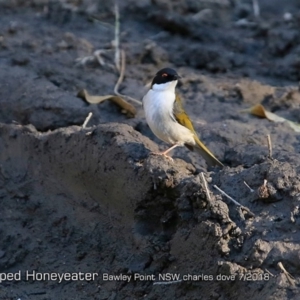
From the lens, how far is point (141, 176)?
22.9ft

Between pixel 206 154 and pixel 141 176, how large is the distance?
1.25 meters

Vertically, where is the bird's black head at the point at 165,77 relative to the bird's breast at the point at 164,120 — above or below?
above

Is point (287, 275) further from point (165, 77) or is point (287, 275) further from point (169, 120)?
point (165, 77)

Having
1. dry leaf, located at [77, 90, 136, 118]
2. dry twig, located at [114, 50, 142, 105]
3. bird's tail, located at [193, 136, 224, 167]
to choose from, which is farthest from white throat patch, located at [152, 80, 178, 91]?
dry twig, located at [114, 50, 142, 105]

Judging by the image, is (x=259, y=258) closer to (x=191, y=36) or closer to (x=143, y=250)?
(x=143, y=250)

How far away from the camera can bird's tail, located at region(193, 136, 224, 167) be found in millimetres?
7953

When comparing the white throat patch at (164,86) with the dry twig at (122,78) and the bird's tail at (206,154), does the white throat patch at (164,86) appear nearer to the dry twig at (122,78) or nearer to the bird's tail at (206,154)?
the bird's tail at (206,154)

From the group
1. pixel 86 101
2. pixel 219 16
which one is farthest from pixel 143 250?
pixel 219 16

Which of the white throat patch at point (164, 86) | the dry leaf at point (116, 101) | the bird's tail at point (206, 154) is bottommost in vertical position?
the dry leaf at point (116, 101)

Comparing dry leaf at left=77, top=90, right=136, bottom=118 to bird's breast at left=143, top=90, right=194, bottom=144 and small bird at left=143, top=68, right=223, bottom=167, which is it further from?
bird's breast at left=143, top=90, right=194, bottom=144

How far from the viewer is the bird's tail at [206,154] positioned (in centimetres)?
795

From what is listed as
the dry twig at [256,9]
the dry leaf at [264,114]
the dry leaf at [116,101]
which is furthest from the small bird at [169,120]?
the dry twig at [256,9]

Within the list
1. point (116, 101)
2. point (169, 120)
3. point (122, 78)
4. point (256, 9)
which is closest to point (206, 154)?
point (169, 120)

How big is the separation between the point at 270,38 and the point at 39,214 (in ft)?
18.6
